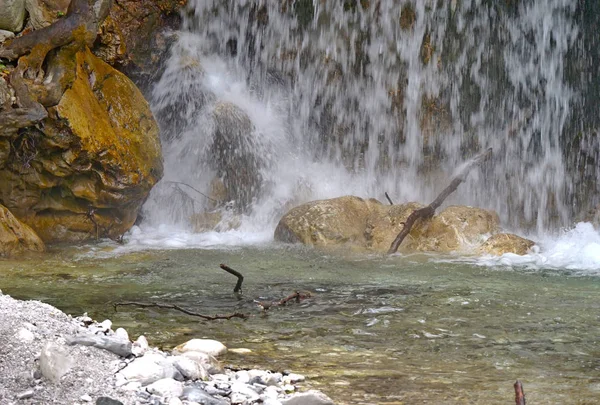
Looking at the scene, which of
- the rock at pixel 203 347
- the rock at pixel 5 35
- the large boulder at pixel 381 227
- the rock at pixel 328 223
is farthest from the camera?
the rock at pixel 328 223

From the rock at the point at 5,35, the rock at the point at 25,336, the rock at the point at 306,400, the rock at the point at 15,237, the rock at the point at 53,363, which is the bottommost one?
the rock at the point at 306,400

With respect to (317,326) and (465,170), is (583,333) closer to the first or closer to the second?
(317,326)

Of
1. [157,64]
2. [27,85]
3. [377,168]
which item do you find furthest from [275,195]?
[27,85]

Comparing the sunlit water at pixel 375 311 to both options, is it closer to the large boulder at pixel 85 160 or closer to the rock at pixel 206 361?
the rock at pixel 206 361

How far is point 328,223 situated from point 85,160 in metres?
3.25

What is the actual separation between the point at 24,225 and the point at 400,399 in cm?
664

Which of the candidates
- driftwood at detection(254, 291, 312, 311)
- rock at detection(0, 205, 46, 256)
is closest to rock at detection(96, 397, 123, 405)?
driftwood at detection(254, 291, 312, 311)

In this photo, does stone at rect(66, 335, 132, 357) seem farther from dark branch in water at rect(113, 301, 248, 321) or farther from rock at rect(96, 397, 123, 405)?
dark branch in water at rect(113, 301, 248, 321)

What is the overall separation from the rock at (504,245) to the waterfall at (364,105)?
2.65 m

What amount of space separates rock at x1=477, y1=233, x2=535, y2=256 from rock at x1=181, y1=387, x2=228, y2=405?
6.64m

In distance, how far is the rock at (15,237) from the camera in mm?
8596

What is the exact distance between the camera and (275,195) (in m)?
12.6

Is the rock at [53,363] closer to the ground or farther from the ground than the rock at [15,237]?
closer to the ground

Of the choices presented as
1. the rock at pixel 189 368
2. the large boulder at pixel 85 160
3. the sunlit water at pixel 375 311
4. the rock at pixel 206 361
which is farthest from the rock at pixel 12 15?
the rock at pixel 189 368
